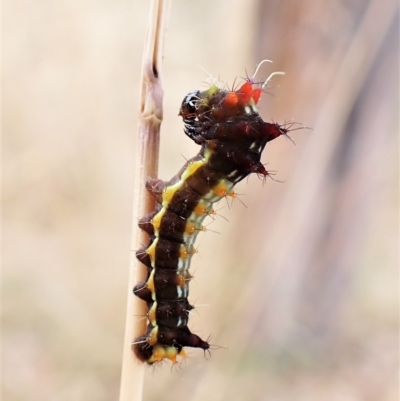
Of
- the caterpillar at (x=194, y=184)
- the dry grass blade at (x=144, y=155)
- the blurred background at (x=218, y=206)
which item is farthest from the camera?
the blurred background at (x=218, y=206)

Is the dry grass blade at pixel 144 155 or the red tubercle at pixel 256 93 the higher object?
the red tubercle at pixel 256 93

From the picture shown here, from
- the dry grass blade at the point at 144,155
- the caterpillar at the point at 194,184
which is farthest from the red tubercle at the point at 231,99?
the dry grass blade at the point at 144,155

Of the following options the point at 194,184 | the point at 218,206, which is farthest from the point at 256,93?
the point at 218,206

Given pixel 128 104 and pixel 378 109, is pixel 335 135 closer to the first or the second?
pixel 378 109

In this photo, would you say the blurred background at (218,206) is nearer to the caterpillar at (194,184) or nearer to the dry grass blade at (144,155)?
the caterpillar at (194,184)

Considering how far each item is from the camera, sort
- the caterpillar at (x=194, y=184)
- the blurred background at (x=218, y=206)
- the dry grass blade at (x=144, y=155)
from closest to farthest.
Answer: the dry grass blade at (x=144, y=155) < the caterpillar at (x=194, y=184) < the blurred background at (x=218, y=206)

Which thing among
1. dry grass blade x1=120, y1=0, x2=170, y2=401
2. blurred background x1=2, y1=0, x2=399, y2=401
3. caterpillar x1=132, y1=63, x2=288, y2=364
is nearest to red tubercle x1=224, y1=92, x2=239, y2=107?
caterpillar x1=132, y1=63, x2=288, y2=364

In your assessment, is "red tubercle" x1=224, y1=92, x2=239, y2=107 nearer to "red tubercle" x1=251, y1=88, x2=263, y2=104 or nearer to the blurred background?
"red tubercle" x1=251, y1=88, x2=263, y2=104

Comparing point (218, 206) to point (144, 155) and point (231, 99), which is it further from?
point (144, 155)
